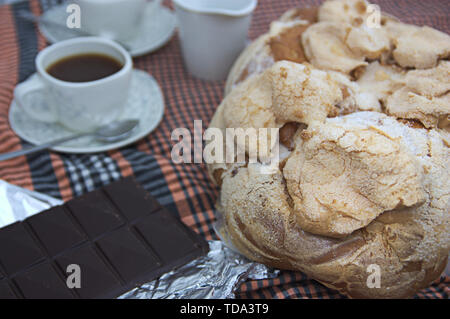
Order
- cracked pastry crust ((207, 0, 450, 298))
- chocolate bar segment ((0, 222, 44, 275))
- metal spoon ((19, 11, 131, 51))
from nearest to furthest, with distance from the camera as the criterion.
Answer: cracked pastry crust ((207, 0, 450, 298)) < chocolate bar segment ((0, 222, 44, 275)) < metal spoon ((19, 11, 131, 51))

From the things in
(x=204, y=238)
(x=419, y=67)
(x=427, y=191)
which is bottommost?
(x=204, y=238)

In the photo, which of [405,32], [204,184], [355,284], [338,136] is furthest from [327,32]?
[355,284]

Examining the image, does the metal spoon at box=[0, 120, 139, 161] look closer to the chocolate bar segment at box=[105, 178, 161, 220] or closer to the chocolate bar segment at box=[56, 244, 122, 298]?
the chocolate bar segment at box=[105, 178, 161, 220]

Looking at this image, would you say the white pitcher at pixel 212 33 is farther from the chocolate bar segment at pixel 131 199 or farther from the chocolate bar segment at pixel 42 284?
the chocolate bar segment at pixel 42 284

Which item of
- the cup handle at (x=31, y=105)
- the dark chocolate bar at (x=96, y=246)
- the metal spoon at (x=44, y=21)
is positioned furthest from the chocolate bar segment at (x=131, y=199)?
the metal spoon at (x=44, y=21)

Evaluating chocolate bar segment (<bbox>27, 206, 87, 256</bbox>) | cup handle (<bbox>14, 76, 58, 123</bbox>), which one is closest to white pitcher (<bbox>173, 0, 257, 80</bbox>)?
cup handle (<bbox>14, 76, 58, 123</bbox>)

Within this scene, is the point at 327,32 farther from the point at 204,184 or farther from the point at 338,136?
the point at 204,184

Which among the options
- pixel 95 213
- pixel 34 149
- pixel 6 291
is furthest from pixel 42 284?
pixel 34 149
